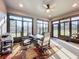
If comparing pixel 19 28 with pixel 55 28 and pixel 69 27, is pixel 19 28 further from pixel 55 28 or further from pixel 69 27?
pixel 55 28

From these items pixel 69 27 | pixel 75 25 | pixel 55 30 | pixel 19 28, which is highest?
pixel 75 25

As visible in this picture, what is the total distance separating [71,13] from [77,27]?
5.45 ft

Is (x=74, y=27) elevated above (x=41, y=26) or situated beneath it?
situated beneath

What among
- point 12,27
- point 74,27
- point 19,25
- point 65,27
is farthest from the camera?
point 65,27

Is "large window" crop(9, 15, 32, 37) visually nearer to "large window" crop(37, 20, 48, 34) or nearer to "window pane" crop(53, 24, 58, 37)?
"large window" crop(37, 20, 48, 34)

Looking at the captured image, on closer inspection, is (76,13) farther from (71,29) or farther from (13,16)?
(13,16)

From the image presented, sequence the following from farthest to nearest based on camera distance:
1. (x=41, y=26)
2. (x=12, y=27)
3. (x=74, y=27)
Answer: (x=41, y=26) < (x=74, y=27) < (x=12, y=27)

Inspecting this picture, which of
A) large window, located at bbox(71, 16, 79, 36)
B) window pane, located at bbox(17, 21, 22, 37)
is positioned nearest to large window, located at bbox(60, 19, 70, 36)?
large window, located at bbox(71, 16, 79, 36)

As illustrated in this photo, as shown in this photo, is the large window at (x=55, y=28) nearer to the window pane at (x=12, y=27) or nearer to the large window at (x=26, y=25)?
the large window at (x=26, y=25)

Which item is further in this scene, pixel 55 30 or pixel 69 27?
pixel 55 30

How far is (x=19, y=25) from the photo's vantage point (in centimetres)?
764

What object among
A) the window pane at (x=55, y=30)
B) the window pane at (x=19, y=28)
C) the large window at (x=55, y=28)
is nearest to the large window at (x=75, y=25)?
the large window at (x=55, y=28)

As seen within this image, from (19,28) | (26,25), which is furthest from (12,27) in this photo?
(26,25)

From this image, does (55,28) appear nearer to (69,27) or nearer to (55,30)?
(55,30)
